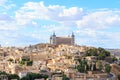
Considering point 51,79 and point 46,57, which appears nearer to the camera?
point 51,79

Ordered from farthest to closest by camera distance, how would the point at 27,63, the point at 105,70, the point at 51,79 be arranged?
the point at 27,63, the point at 105,70, the point at 51,79

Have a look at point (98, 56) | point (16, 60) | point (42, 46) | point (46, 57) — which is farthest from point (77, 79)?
point (42, 46)

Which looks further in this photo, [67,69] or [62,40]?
[62,40]

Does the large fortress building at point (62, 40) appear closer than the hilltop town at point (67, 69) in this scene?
No

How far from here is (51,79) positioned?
34594 mm

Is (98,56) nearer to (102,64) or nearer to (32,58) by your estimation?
(102,64)

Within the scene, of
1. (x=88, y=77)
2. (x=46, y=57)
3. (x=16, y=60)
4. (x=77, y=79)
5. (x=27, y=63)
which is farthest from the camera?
(x=46, y=57)

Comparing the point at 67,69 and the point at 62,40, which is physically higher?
the point at 62,40

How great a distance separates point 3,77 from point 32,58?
25669 millimetres

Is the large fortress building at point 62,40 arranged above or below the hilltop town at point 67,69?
above

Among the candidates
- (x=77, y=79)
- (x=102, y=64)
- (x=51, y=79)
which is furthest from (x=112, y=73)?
(x=51, y=79)

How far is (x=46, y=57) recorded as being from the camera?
62656 millimetres

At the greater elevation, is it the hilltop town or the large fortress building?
the large fortress building

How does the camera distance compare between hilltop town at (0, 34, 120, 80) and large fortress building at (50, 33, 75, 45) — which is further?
large fortress building at (50, 33, 75, 45)
